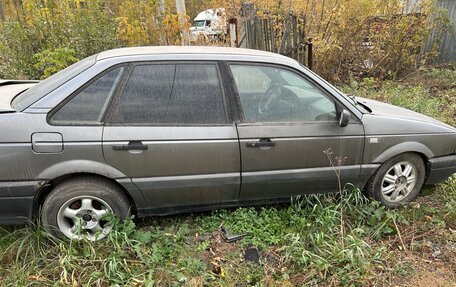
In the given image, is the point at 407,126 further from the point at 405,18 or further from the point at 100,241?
the point at 405,18

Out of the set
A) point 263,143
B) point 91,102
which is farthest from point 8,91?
point 263,143

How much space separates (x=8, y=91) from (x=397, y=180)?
4004mm

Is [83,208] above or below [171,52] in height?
below

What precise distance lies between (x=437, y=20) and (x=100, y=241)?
894 cm

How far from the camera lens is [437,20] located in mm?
8164

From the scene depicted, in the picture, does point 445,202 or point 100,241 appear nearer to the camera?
point 100,241

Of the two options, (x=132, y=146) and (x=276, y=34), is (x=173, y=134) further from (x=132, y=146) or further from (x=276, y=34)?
(x=276, y=34)

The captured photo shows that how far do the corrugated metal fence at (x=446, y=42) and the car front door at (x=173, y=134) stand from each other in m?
8.42

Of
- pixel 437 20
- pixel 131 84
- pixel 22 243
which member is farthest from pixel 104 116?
pixel 437 20

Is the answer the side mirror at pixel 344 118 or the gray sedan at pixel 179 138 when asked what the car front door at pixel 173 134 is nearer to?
the gray sedan at pixel 179 138

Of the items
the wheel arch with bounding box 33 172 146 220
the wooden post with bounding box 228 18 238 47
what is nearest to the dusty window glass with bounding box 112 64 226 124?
the wheel arch with bounding box 33 172 146 220

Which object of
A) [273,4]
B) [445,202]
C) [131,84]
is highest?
[273,4]

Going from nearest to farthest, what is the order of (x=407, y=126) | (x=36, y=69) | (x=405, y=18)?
(x=407, y=126) → (x=36, y=69) → (x=405, y=18)

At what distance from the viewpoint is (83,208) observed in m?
2.81
